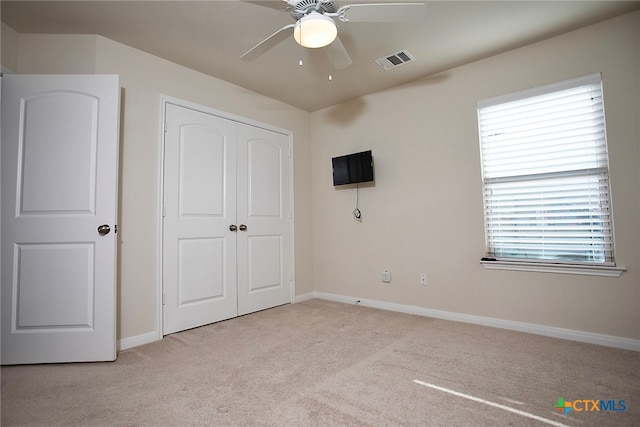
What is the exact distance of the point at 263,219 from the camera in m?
3.61

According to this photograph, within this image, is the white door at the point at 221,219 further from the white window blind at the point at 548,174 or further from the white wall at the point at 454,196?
the white window blind at the point at 548,174

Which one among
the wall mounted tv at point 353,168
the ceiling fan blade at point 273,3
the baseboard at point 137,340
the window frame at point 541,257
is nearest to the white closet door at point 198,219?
the baseboard at point 137,340

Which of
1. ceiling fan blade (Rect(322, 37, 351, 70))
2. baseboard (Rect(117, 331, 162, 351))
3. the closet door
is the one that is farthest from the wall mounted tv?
baseboard (Rect(117, 331, 162, 351))

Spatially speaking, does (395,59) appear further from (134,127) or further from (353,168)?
(134,127)

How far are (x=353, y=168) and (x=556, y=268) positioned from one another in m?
2.13

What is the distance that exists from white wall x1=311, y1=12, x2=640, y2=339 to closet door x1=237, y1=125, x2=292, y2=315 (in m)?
0.53

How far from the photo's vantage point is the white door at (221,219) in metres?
2.83

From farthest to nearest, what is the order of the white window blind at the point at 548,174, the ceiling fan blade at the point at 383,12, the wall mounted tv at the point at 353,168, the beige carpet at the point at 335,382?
the wall mounted tv at the point at 353,168, the white window blind at the point at 548,174, the ceiling fan blade at the point at 383,12, the beige carpet at the point at 335,382

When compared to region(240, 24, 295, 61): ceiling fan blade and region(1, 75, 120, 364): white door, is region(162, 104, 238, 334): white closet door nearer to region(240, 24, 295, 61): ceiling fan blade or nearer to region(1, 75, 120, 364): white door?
region(1, 75, 120, 364): white door

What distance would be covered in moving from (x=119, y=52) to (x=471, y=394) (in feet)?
11.4

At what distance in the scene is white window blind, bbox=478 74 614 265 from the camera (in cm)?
239

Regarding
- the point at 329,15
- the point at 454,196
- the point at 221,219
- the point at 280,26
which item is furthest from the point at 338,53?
the point at 221,219

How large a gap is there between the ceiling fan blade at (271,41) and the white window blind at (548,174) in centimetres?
195

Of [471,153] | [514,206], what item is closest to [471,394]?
[514,206]
